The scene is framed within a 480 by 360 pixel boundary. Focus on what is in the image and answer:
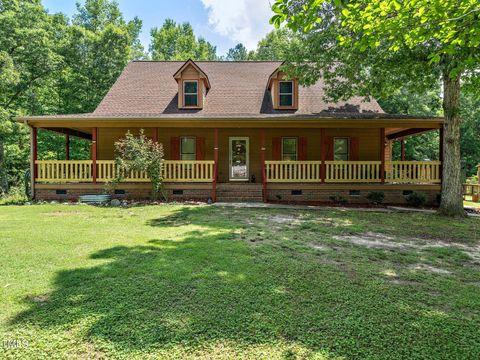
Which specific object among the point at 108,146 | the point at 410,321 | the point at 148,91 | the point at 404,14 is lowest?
the point at 410,321

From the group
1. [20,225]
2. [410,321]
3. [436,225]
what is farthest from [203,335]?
[436,225]

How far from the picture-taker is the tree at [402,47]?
5.15 m

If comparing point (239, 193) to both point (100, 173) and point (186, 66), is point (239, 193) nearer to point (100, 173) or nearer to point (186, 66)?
point (100, 173)

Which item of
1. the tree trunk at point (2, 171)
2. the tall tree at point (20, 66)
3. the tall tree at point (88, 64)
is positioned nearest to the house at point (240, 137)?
the tree trunk at point (2, 171)

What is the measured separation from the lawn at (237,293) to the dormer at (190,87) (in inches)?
360

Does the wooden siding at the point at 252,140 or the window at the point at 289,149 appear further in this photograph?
the window at the point at 289,149

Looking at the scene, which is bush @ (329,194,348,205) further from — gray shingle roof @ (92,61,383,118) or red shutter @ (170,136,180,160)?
red shutter @ (170,136,180,160)

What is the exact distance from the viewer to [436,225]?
814cm

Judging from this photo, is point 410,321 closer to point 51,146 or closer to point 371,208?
point 371,208

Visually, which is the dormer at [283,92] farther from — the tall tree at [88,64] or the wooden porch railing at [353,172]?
the tall tree at [88,64]

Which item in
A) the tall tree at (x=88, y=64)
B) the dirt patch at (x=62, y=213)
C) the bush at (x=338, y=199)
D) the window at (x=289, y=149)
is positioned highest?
the tall tree at (x=88, y=64)

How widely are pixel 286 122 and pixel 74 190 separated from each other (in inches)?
372

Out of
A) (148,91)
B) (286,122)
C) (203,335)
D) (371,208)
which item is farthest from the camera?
(148,91)

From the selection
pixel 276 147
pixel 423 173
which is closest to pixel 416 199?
pixel 423 173
